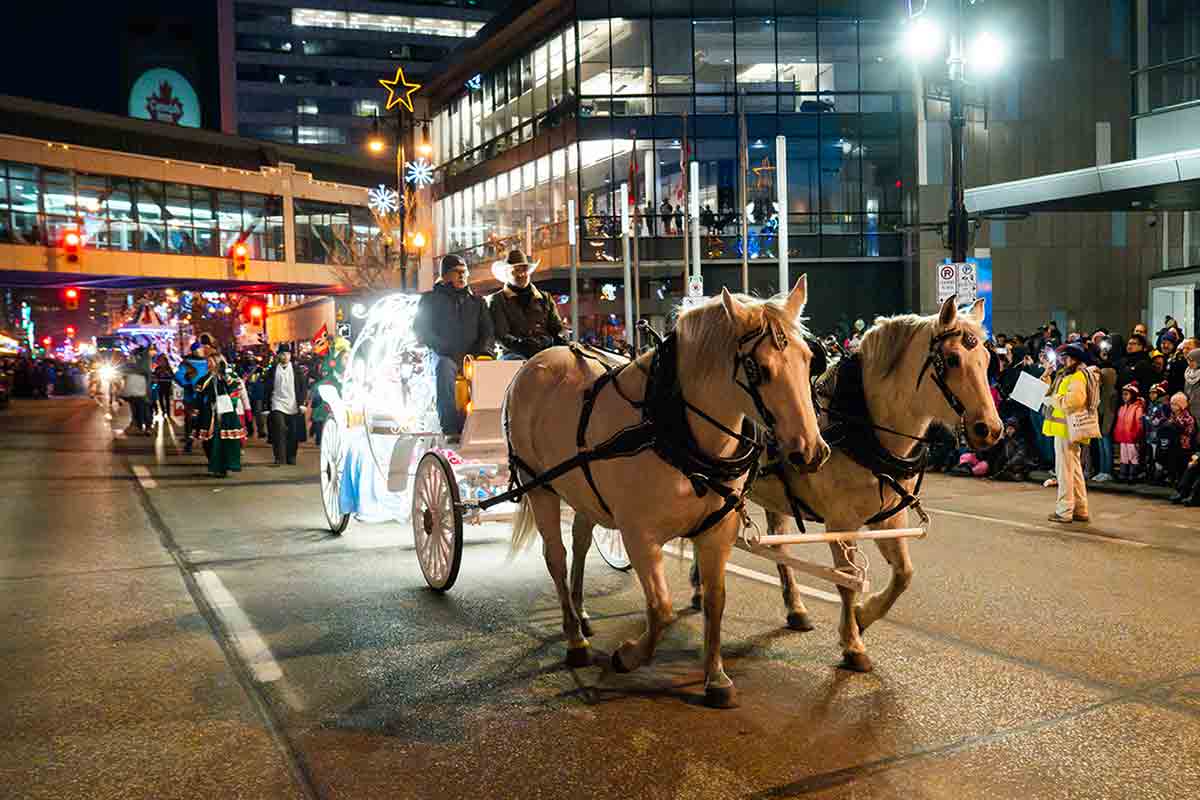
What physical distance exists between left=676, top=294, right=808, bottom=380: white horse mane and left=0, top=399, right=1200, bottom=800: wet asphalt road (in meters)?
1.72

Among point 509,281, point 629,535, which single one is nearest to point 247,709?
point 629,535

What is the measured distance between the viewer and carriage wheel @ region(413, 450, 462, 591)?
7500mm

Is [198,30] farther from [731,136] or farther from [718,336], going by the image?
[718,336]

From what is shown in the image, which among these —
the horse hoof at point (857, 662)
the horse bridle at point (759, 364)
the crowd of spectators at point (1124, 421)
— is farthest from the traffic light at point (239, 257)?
the horse bridle at point (759, 364)

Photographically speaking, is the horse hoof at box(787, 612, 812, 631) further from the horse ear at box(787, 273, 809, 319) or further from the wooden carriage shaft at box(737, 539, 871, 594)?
the horse ear at box(787, 273, 809, 319)

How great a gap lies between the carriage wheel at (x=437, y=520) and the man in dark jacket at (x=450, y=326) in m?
0.41

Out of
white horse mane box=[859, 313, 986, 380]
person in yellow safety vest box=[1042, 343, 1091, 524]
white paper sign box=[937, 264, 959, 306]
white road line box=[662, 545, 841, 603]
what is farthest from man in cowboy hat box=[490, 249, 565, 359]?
white paper sign box=[937, 264, 959, 306]

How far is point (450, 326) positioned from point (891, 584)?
162 inches

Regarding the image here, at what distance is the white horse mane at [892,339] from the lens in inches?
236

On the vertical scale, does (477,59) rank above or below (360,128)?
below

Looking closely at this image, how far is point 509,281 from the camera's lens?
327 inches

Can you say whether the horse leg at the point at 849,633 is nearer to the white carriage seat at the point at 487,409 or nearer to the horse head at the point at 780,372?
the horse head at the point at 780,372

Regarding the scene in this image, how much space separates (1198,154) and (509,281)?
12.7 metres

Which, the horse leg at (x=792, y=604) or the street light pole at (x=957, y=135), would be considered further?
the street light pole at (x=957, y=135)
